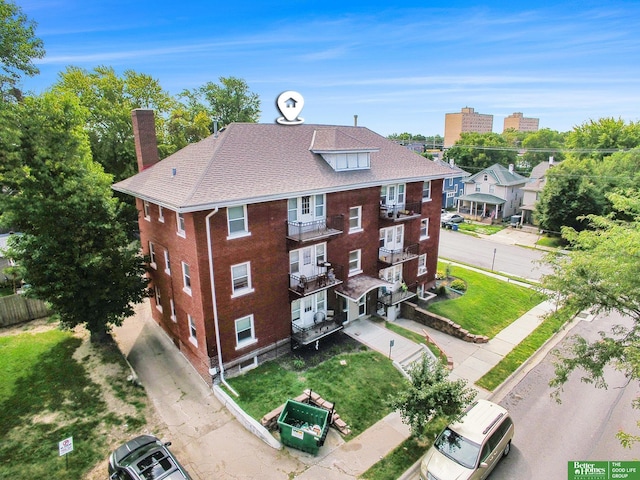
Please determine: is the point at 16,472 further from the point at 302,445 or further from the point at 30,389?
the point at 302,445

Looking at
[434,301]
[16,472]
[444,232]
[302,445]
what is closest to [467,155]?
A: [444,232]

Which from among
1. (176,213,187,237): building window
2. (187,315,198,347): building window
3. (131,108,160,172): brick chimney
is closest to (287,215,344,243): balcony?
(176,213,187,237): building window

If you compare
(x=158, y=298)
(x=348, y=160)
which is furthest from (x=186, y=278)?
(x=348, y=160)

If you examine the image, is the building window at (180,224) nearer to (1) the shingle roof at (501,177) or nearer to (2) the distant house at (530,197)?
(2) the distant house at (530,197)

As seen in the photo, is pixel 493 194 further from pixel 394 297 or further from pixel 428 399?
pixel 428 399

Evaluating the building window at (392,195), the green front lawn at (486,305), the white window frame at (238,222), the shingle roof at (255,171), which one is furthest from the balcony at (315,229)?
the green front lawn at (486,305)

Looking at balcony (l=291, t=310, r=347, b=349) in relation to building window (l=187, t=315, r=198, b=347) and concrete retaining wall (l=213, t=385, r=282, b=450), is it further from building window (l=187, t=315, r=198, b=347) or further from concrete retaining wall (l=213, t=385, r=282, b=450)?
building window (l=187, t=315, r=198, b=347)

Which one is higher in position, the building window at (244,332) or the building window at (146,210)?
the building window at (146,210)
